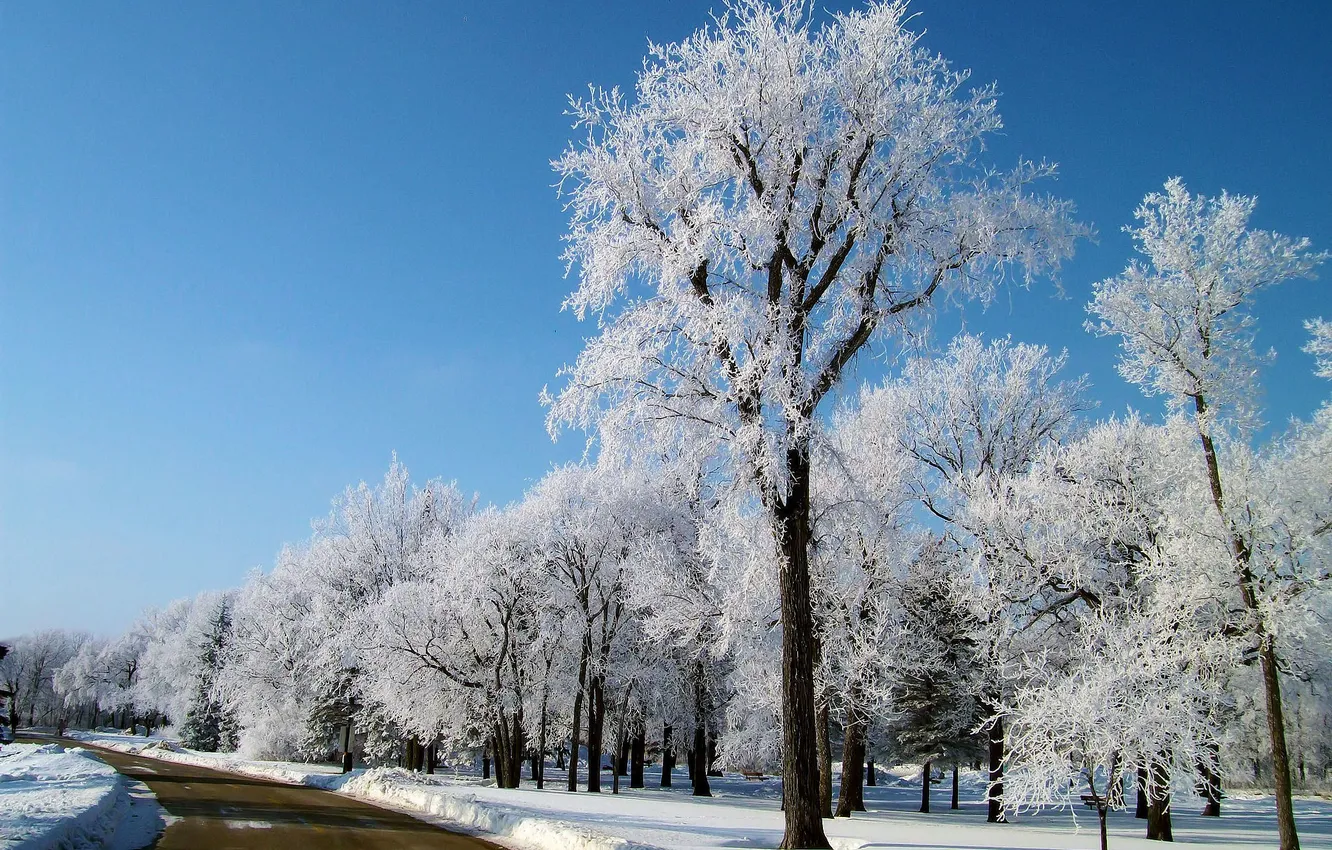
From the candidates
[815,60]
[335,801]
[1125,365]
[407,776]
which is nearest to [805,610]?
[815,60]

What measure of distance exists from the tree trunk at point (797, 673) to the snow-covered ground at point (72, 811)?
31.2 ft

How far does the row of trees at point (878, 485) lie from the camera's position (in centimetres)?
1272

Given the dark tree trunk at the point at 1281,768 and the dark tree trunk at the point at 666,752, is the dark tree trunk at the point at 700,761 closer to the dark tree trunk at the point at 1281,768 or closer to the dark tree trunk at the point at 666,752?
the dark tree trunk at the point at 666,752

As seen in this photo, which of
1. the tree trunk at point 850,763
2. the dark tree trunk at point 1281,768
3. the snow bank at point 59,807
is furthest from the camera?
the tree trunk at point 850,763

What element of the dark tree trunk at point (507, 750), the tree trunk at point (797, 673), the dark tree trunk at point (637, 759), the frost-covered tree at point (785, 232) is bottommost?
the dark tree trunk at point (637, 759)

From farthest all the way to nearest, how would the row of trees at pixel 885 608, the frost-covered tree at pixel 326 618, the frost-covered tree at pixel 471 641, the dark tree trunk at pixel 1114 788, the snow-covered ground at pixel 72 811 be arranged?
1. the frost-covered tree at pixel 326 618
2. the frost-covered tree at pixel 471 641
3. the row of trees at pixel 885 608
4. the dark tree trunk at pixel 1114 788
5. the snow-covered ground at pixel 72 811

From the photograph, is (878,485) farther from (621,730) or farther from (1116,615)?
(621,730)

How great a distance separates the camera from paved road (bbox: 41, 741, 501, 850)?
45.2 feet

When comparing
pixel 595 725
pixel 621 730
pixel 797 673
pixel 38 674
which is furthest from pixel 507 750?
pixel 38 674

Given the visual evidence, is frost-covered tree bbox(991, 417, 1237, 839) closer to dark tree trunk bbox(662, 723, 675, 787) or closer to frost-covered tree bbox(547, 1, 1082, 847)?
frost-covered tree bbox(547, 1, 1082, 847)

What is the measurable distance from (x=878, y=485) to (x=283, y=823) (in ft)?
56.5

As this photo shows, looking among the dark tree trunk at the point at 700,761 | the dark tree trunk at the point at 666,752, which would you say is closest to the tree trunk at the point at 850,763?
the dark tree trunk at the point at 700,761

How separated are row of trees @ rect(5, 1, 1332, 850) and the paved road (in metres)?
7.28

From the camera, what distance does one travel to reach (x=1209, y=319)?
1650cm
